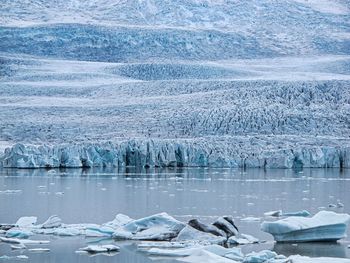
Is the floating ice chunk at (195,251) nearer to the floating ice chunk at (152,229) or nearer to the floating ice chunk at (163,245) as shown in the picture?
the floating ice chunk at (163,245)

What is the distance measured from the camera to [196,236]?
37.5ft

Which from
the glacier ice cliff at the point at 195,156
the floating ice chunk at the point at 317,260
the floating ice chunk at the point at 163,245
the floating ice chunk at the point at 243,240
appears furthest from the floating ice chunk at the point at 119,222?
the glacier ice cliff at the point at 195,156

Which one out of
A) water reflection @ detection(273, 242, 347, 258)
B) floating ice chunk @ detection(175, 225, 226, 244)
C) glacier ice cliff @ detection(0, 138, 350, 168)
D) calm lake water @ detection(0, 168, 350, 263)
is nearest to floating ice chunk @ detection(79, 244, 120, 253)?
calm lake water @ detection(0, 168, 350, 263)

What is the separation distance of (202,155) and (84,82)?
2433 cm

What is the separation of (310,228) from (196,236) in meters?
1.48

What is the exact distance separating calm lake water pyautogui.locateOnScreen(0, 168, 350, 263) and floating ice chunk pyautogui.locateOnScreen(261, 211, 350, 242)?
0.15 m

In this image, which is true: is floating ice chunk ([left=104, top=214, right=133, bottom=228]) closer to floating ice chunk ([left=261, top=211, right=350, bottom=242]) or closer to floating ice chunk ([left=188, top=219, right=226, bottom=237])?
floating ice chunk ([left=188, top=219, right=226, bottom=237])

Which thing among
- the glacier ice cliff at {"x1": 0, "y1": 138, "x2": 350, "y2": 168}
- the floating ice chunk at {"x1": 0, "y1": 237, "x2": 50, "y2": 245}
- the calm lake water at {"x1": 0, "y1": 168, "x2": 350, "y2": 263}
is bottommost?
the floating ice chunk at {"x1": 0, "y1": 237, "x2": 50, "y2": 245}

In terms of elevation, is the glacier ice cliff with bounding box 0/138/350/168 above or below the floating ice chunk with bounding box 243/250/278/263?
above

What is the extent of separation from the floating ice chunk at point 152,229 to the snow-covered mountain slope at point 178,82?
17.6 metres

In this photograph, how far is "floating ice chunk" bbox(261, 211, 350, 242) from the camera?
37.5 feet

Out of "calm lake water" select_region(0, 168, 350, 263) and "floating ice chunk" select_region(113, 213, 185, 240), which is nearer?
"calm lake water" select_region(0, 168, 350, 263)

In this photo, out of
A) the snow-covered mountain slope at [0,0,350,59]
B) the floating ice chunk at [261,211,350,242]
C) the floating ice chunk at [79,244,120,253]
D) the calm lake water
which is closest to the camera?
the floating ice chunk at [79,244,120,253]

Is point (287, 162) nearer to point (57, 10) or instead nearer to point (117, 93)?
point (117, 93)
